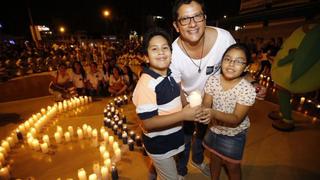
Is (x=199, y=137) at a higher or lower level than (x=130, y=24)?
lower

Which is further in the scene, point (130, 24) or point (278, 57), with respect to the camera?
point (130, 24)

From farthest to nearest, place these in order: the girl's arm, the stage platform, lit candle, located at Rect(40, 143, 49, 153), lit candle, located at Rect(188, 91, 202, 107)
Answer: lit candle, located at Rect(40, 143, 49, 153) → the stage platform → the girl's arm → lit candle, located at Rect(188, 91, 202, 107)

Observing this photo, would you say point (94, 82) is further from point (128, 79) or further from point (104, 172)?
point (104, 172)

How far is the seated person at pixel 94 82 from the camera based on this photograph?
747 cm

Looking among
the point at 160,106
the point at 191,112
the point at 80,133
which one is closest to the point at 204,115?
the point at 191,112

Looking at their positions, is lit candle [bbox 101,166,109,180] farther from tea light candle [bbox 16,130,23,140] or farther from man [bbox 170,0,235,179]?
tea light candle [bbox 16,130,23,140]

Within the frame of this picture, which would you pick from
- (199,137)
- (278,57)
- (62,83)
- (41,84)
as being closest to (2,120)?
(62,83)

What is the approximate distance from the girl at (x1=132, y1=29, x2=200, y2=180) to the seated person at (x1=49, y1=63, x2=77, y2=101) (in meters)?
5.69

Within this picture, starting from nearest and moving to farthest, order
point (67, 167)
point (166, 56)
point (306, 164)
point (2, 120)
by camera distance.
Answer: point (166, 56), point (306, 164), point (67, 167), point (2, 120)

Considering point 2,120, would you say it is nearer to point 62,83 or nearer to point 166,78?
point 62,83

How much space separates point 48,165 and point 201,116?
2.93 metres

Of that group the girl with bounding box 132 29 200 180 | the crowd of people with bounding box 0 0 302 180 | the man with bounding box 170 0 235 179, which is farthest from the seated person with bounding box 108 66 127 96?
the girl with bounding box 132 29 200 180

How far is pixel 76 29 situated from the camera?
Answer: 36.5m

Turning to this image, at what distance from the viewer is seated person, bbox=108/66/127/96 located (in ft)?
23.3
